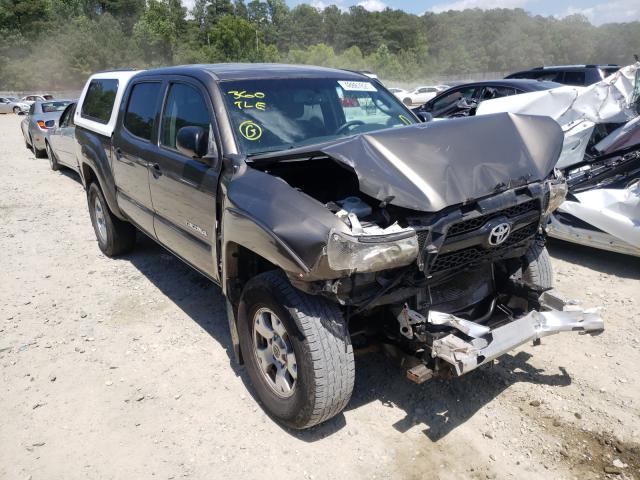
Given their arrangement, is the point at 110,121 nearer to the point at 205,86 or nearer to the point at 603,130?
the point at 205,86

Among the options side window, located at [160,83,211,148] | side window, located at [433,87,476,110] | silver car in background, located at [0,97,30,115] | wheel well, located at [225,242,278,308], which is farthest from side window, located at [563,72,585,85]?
silver car in background, located at [0,97,30,115]

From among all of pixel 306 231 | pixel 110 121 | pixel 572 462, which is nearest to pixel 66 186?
pixel 110 121

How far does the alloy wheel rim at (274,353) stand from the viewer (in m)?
2.84

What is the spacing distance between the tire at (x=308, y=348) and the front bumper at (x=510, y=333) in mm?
506

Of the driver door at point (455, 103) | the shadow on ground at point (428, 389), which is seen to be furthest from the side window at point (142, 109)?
the driver door at point (455, 103)

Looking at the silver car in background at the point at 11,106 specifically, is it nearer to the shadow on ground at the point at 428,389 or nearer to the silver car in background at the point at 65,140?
the silver car in background at the point at 65,140

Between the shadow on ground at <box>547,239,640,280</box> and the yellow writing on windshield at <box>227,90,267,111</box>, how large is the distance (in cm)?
385

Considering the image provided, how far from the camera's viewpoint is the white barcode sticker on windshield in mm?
4016

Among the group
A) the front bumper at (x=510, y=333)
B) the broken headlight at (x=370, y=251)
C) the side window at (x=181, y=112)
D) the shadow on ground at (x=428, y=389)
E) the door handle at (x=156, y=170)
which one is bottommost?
the shadow on ground at (x=428, y=389)

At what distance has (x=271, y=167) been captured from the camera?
3160 mm

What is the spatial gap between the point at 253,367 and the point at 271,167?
124 centimetres

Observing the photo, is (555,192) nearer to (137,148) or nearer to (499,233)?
(499,233)

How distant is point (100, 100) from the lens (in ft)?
18.1

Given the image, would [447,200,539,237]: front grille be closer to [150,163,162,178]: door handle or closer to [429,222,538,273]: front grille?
[429,222,538,273]: front grille
